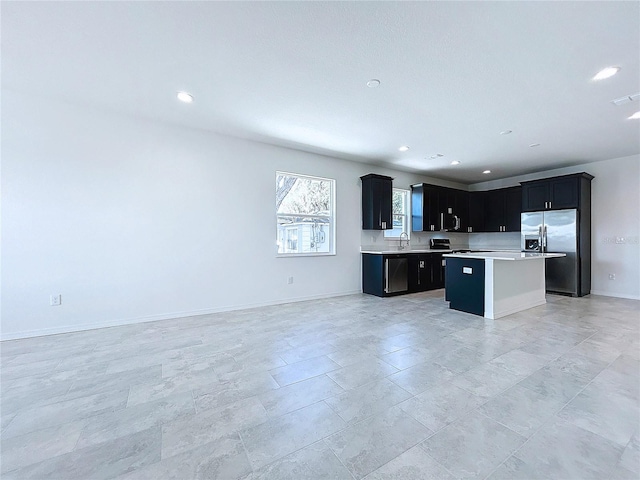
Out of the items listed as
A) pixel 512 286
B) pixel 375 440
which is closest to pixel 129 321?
pixel 375 440

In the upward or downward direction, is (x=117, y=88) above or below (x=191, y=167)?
above

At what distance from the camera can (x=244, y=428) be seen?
164 centimetres

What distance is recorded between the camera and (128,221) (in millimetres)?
3645

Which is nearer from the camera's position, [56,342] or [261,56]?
[261,56]

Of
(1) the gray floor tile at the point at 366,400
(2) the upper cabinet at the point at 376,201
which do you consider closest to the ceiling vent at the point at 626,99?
(2) the upper cabinet at the point at 376,201

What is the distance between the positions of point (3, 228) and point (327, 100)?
152 inches

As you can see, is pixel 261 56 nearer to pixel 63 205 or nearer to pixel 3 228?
pixel 63 205

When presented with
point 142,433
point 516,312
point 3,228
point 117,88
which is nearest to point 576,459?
point 142,433

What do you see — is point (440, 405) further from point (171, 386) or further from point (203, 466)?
point (171, 386)

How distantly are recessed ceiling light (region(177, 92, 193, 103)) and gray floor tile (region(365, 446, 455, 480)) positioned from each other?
3664 mm

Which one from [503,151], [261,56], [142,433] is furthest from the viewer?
[503,151]

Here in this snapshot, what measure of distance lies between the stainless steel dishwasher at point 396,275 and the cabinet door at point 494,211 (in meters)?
3.27

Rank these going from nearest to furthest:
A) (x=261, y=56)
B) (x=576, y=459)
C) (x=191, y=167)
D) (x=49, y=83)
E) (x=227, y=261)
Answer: (x=576, y=459)
(x=261, y=56)
(x=49, y=83)
(x=191, y=167)
(x=227, y=261)

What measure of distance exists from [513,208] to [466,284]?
12.8ft
